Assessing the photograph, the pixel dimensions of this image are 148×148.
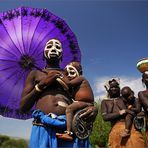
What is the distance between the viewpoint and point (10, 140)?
24.2 meters

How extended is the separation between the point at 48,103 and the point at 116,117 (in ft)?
6.76

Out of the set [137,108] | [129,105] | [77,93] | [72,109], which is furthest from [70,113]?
[129,105]

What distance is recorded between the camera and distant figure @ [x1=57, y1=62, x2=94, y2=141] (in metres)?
4.48

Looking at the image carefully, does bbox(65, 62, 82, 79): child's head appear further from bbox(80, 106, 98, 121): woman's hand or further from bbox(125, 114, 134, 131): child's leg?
bbox(125, 114, 134, 131): child's leg

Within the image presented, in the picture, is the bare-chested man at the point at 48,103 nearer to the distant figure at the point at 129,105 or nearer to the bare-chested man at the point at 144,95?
the bare-chested man at the point at 144,95

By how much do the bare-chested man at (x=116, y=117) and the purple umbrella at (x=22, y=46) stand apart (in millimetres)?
1101

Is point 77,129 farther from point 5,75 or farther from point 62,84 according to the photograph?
point 5,75

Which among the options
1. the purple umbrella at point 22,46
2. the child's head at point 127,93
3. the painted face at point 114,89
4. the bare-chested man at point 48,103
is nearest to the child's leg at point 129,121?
the child's head at point 127,93

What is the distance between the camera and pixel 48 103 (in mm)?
4531

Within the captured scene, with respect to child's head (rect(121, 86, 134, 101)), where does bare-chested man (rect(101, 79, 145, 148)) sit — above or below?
below

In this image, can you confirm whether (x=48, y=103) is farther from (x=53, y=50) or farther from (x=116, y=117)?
(x=116, y=117)

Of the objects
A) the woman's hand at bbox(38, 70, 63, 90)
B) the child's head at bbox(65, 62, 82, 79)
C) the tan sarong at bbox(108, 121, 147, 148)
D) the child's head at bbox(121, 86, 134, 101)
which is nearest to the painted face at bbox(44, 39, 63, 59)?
the child's head at bbox(65, 62, 82, 79)

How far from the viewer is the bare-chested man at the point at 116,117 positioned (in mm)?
6086

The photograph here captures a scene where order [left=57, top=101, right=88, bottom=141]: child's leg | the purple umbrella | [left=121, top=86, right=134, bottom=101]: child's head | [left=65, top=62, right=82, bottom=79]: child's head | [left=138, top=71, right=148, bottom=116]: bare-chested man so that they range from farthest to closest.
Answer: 1. [left=121, top=86, right=134, bottom=101]: child's head
2. [left=138, top=71, right=148, bottom=116]: bare-chested man
3. the purple umbrella
4. [left=65, top=62, right=82, bottom=79]: child's head
5. [left=57, top=101, right=88, bottom=141]: child's leg
